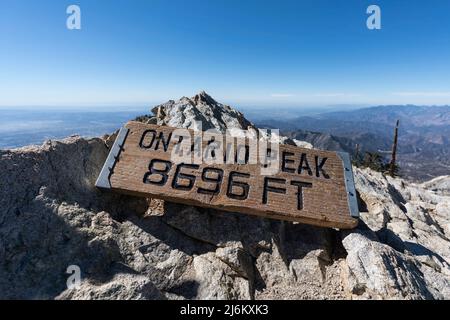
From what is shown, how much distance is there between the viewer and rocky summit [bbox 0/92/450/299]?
5.66 meters

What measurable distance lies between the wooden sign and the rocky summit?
597 millimetres

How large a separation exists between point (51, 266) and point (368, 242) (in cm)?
763

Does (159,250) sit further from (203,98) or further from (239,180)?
(203,98)

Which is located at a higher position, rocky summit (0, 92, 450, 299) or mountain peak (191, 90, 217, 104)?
mountain peak (191, 90, 217, 104)

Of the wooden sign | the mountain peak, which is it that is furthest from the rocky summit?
the mountain peak

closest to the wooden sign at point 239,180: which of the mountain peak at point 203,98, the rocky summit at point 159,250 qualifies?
the rocky summit at point 159,250

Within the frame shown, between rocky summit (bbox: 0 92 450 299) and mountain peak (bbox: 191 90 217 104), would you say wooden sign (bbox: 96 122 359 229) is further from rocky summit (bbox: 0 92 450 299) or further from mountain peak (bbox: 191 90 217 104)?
mountain peak (bbox: 191 90 217 104)

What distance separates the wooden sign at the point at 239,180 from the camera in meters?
7.79

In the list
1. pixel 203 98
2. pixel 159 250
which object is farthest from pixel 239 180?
pixel 203 98

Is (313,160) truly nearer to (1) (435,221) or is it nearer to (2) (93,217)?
(2) (93,217)

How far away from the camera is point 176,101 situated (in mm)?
15719

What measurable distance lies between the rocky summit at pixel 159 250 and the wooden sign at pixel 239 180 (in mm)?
597

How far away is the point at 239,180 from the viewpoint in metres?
8.31
